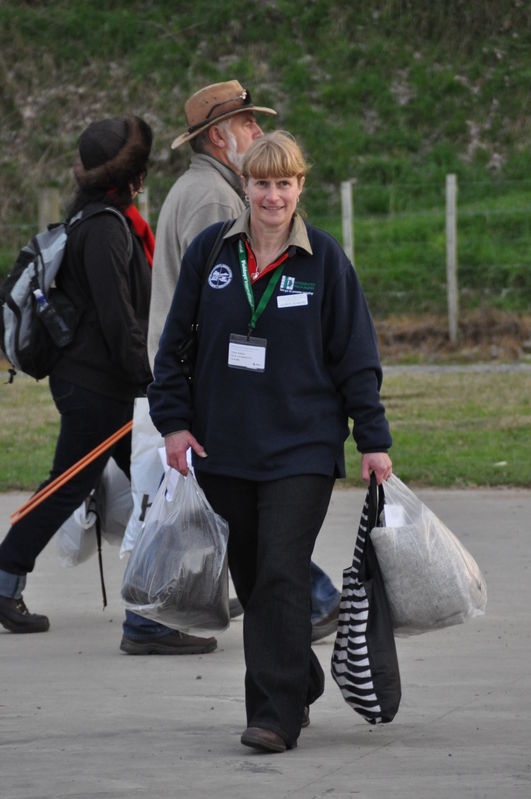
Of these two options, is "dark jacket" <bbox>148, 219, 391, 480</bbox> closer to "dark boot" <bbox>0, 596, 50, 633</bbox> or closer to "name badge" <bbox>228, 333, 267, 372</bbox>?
"name badge" <bbox>228, 333, 267, 372</bbox>

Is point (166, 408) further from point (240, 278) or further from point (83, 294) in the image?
point (83, 294)

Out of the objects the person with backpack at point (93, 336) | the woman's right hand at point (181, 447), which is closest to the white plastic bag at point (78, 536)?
the person with backpack at point (93, 336)

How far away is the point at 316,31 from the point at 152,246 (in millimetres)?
20885

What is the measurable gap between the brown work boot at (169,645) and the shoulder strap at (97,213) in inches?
57.2

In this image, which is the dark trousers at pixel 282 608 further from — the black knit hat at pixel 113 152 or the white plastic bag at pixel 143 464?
the black knit hat at pixel 113 152

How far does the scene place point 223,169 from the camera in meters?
5.91

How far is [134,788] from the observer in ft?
13.4

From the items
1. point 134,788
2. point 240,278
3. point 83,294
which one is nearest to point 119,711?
point 134,788

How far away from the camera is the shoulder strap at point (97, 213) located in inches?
243

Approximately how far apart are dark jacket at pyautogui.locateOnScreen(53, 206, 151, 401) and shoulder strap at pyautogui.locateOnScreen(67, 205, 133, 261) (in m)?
0.02

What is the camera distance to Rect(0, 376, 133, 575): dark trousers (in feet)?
20.4

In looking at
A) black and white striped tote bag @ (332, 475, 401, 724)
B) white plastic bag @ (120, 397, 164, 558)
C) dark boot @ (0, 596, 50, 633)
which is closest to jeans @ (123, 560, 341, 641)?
white plastic bag @ (120, 397, 164, 558)

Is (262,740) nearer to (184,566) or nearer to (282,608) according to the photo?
(282,608)

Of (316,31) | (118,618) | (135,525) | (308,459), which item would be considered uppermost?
(316,31)
